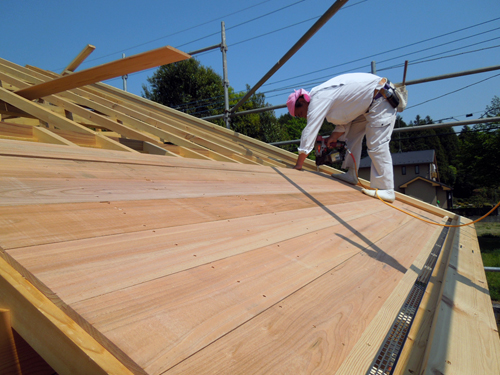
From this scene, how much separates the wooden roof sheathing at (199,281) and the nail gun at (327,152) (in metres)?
1.76

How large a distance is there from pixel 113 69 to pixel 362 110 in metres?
1.99

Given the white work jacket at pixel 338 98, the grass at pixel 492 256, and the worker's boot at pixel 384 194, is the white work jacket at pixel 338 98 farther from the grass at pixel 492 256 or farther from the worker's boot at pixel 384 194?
the grass at pixel 492 256

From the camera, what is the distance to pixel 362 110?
2.77 meters

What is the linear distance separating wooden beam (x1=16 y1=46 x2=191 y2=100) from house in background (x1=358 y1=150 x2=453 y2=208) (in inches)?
925

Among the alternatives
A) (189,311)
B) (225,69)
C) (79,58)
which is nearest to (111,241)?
(189,311)

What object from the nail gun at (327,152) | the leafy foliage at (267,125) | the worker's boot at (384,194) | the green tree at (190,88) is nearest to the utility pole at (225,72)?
the leafy foliage at (267,125)

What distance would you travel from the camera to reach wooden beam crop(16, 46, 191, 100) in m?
1.89

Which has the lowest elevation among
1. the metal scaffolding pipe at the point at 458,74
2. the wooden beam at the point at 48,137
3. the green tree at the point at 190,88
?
the wooden beam at the point at 48,137

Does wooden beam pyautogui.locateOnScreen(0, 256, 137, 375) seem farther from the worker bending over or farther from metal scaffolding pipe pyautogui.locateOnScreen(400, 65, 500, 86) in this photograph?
metal scaffolding pipe pyautogui.locateOnScreen(400, 65, 500, 86)

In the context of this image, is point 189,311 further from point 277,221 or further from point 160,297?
point 277,221

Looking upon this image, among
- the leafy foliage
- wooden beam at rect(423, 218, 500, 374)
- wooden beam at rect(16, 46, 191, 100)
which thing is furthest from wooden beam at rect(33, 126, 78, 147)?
the leafy foliage

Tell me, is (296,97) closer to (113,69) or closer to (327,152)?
(327,152)

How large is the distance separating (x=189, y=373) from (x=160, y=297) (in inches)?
6.6

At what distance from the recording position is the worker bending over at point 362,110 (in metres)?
2.68
